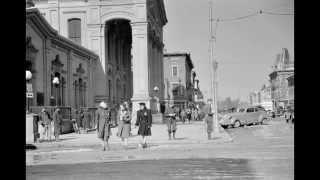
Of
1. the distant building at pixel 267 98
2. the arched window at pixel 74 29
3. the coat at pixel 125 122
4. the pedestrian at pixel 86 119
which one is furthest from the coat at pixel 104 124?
the distant building at pixel 267 98

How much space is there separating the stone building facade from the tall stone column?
3863 millimetres

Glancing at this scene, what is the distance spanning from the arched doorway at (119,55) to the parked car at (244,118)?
1444cm

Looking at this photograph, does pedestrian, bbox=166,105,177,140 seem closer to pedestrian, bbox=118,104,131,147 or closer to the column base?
pedestrian, bbox=118,104,131,147

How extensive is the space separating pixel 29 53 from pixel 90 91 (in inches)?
659

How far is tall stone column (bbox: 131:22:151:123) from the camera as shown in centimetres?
4409

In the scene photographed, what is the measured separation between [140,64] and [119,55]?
9686 millimetres

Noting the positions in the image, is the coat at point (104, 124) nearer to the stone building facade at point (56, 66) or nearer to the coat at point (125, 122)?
the coat at point (125, 122)

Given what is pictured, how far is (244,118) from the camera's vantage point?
37.9 metres

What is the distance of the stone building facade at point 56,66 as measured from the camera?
2808 centimetres

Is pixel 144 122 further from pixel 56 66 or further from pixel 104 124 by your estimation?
pixel 56 66

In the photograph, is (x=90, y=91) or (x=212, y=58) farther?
(x=90, y=91)

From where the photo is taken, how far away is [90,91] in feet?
144
